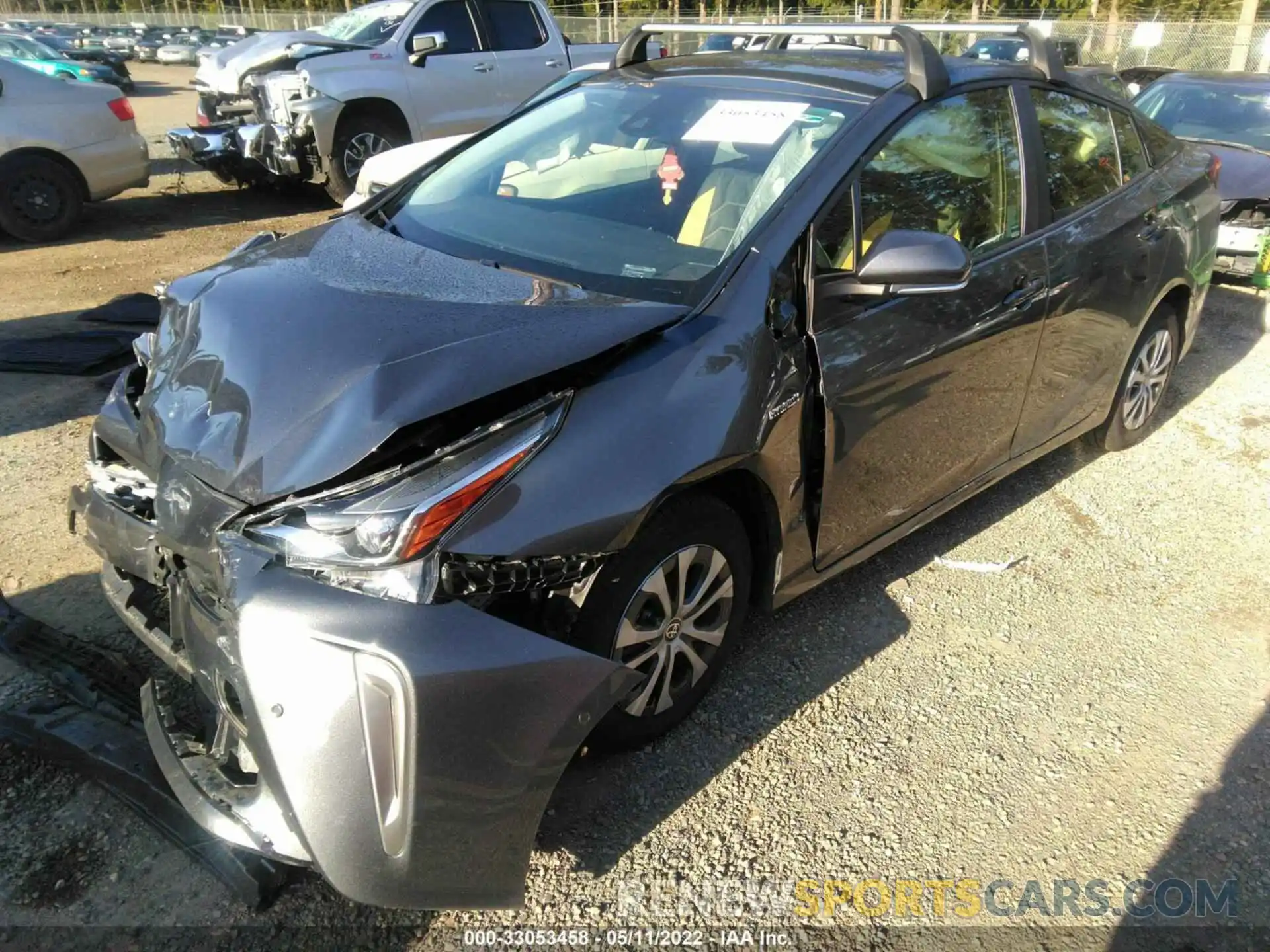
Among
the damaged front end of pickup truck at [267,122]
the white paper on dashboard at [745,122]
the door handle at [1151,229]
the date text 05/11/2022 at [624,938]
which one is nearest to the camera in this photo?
the date text 05/11/2022 at [624,938]

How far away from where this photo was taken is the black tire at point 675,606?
89.7 inches

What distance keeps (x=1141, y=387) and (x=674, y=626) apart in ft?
10.6

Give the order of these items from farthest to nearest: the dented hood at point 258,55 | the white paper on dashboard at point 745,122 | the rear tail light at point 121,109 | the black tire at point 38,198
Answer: the dented hood at point 258,55 < the rear tail light at point 121,109 < the black tire at point 38,198 < the white paper on dashboard at point 745,122

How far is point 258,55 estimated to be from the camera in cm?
992

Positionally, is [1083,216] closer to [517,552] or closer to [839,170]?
[839,170]

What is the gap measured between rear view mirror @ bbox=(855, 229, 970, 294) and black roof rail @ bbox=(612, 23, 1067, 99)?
0.69 m

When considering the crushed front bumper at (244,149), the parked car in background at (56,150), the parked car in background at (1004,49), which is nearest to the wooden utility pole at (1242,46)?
the parked car in background at (1004,49)

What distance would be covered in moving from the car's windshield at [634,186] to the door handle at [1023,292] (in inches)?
35.3

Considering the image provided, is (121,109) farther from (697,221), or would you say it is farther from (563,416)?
(563,416)

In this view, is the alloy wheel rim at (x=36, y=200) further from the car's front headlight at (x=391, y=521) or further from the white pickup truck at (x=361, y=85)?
the car's front headlight at (x=391, y=521)

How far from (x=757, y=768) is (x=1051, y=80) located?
2885 mm

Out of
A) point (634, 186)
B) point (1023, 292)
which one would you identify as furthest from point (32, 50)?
point (1023, 292)

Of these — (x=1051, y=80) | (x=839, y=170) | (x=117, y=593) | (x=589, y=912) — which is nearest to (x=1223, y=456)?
(x=1051, y=80)

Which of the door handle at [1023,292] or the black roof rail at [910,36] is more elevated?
the black roof rail at [910,36]
